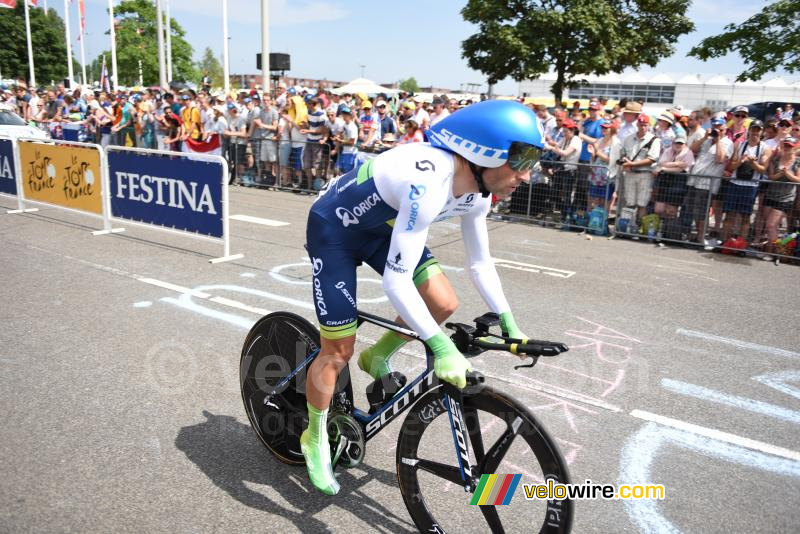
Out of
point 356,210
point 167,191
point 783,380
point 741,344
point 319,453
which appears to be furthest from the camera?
point 167,191

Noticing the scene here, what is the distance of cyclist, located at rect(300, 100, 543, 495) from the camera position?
240 centimetres

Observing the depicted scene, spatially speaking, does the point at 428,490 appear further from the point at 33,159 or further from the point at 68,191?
the point at 33,159

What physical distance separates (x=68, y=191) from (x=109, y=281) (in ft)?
13.2

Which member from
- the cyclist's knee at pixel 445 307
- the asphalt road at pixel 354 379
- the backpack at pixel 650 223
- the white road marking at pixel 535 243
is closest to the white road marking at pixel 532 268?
the asphalt road at pixel 354 379

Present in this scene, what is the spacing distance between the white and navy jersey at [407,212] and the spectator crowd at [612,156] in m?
5.37

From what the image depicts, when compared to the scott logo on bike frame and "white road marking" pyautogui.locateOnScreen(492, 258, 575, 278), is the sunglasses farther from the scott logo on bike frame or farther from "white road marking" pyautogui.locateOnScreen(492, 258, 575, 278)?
"white road marking" pyautogui.locateOnScreen(492, 258, 575, 278)

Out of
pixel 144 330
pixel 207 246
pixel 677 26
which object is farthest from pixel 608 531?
pixel 677 26

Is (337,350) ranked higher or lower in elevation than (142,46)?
lower

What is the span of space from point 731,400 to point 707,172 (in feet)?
21.1

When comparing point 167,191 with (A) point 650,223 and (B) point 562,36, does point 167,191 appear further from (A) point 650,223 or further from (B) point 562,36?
(B) point 562,36

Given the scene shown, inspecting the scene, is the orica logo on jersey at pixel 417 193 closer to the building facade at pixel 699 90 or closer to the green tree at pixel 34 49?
the building facade at pixel 699 90

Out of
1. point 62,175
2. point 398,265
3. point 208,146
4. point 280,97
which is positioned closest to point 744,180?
point 398,265

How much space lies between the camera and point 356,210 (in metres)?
2.78

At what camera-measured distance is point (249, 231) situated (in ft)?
A: 32.5
